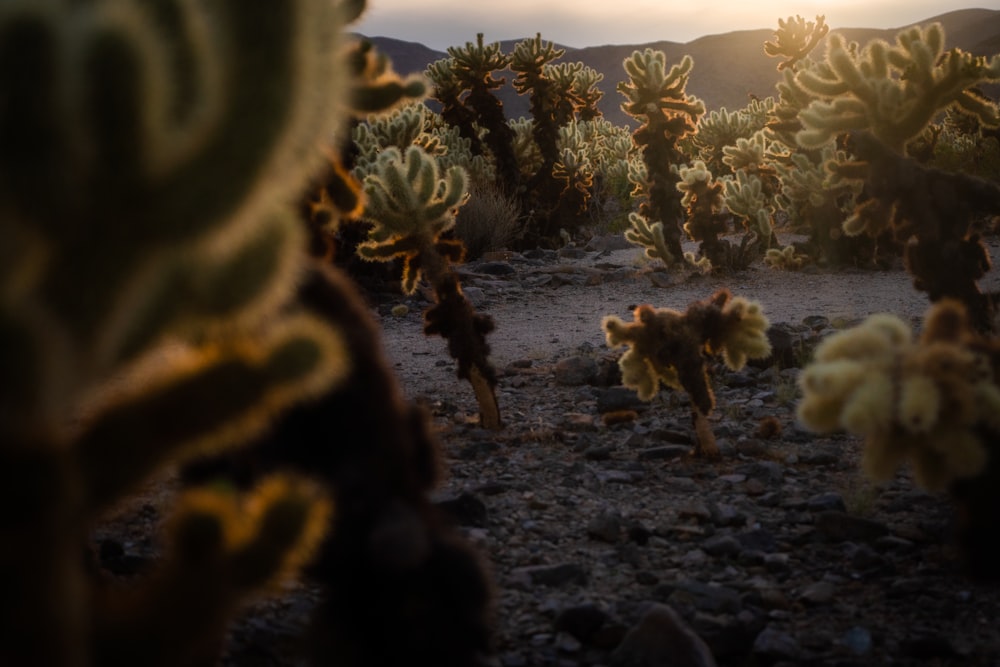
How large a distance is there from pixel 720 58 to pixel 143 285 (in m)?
80.3

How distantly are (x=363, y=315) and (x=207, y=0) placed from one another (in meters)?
0.94

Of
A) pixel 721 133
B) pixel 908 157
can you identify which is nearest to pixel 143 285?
pixel 908 157

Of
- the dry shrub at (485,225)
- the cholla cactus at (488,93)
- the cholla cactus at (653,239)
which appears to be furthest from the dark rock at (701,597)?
the cholla cactus at (488,93)

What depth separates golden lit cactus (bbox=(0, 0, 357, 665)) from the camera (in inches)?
47.4

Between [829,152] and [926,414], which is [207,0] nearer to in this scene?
[926,414]

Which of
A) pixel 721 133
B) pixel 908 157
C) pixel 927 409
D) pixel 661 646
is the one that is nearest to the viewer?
pixel 927 409

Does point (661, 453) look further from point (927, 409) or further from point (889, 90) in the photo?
point (927, 409)

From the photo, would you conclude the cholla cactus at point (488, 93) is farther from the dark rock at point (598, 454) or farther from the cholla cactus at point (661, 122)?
the dark rock at point (598, 454)

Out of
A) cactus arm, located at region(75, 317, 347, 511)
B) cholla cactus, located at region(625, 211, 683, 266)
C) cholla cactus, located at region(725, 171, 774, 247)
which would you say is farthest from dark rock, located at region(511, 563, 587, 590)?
cholla cactus, located at region(725, 171, 774, 247)

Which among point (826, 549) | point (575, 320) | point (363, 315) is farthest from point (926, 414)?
point (575, 320)

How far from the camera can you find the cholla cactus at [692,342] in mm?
4738

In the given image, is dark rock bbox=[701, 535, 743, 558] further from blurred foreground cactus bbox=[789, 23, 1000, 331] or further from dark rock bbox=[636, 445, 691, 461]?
blurred foreground cactus bbox=[789, 23, 1000, 331]

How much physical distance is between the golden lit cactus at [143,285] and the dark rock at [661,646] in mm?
1639

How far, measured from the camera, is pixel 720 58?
75.0 m
